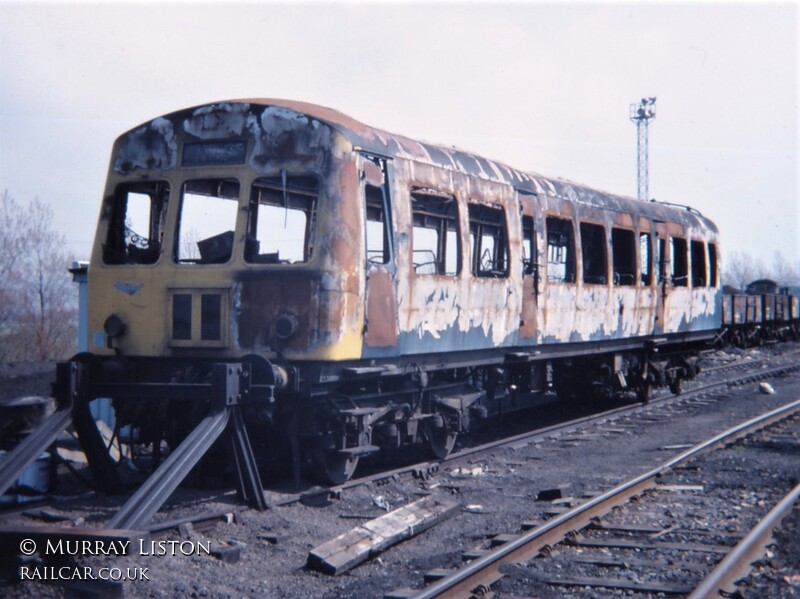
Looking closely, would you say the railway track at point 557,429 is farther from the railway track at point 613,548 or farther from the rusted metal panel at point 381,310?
the railway track at point 613,548

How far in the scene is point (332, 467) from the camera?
8.25 m

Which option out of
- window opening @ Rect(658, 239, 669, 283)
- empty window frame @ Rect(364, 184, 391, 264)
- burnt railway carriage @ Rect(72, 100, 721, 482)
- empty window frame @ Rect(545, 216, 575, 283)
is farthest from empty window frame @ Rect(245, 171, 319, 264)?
window opening @ Rect(658, 239, 669, 283)

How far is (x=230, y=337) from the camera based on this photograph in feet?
25.5

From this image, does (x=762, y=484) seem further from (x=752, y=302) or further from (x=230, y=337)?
(x=752, y=302)

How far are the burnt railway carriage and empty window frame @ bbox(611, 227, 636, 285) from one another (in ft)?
14.9

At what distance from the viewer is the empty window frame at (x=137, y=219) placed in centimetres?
852

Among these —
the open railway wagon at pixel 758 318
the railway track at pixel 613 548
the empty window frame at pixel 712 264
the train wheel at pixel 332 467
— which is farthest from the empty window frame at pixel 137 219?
the open railway wagon at pixel 758 318

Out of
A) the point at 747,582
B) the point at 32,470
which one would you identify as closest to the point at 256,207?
the point at 32,470

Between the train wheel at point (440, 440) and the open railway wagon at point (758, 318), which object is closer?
the train wheel at point (440, 440)

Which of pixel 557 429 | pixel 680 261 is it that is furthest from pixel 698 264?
pixel 557 429

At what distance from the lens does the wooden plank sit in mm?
5980

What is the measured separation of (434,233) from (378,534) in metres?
3.83

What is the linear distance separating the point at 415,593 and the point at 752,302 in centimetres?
2774

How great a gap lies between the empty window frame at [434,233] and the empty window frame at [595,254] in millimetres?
3878
